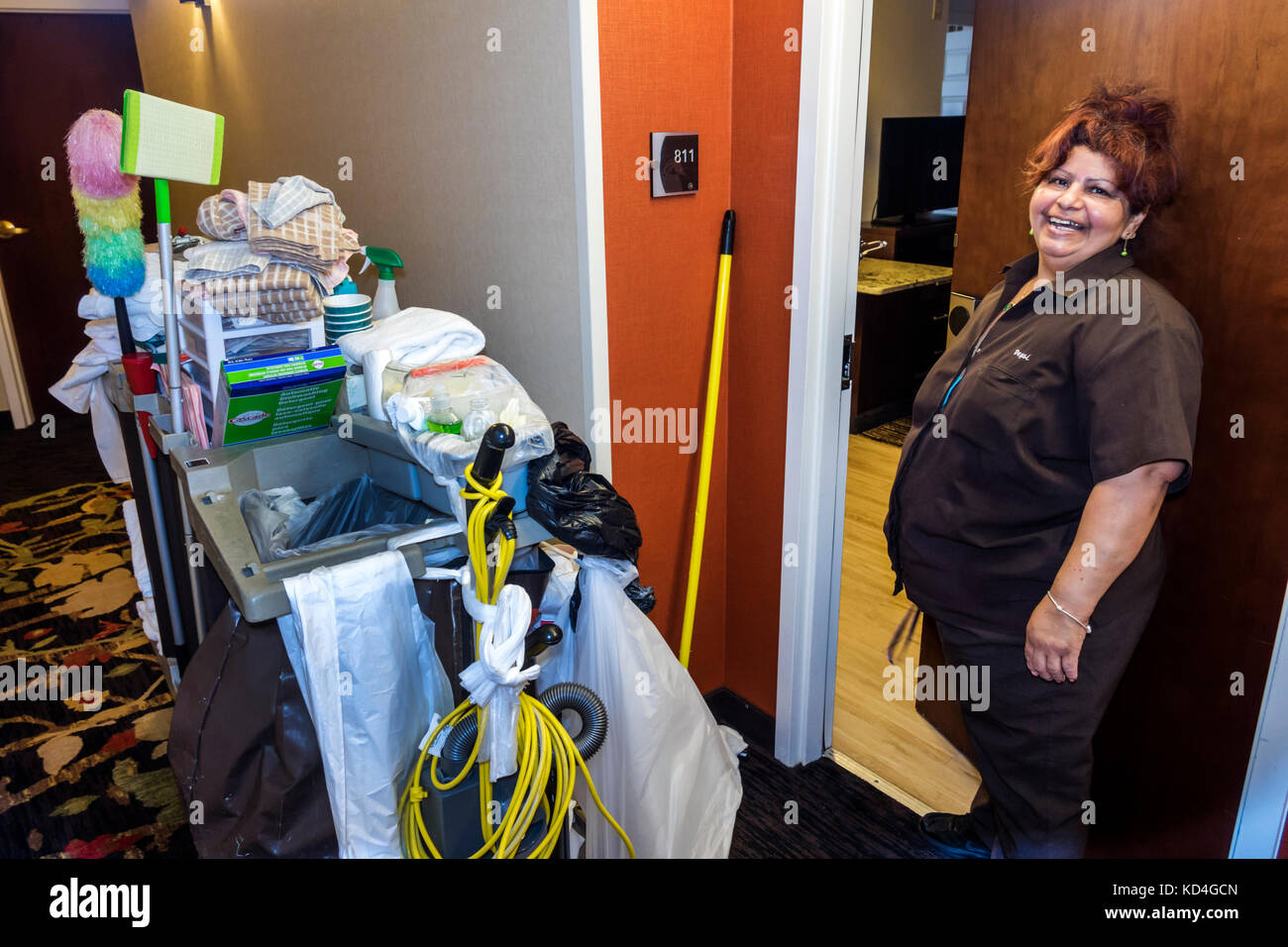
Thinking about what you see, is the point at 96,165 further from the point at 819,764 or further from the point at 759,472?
the point at 819,764

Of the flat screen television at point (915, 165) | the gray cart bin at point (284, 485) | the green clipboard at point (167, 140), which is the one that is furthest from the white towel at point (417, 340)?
the flat screen television at point (915, 165)

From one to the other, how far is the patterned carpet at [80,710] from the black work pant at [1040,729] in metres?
1.65

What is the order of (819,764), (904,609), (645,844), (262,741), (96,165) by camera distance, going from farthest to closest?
(904,609) → (819,764) → (96,165) → (645,844) → (262,741)

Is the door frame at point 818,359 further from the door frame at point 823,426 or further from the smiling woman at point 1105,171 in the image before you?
the smiling woman at point 1105,171

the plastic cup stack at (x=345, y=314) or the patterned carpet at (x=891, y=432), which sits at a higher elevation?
the plastic cup stack at (x=345, y=314)

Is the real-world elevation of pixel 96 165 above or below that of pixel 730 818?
above

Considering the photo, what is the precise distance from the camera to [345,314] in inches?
68.9

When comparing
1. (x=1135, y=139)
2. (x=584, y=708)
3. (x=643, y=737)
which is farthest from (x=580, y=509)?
(x=1135, y=139)

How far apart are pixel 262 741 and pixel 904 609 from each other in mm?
2061

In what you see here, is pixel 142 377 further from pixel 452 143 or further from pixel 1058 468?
pixel 1058 468

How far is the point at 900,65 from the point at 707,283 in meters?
3.29

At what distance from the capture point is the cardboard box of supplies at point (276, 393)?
1535 mm

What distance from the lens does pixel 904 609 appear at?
2.85 meters
